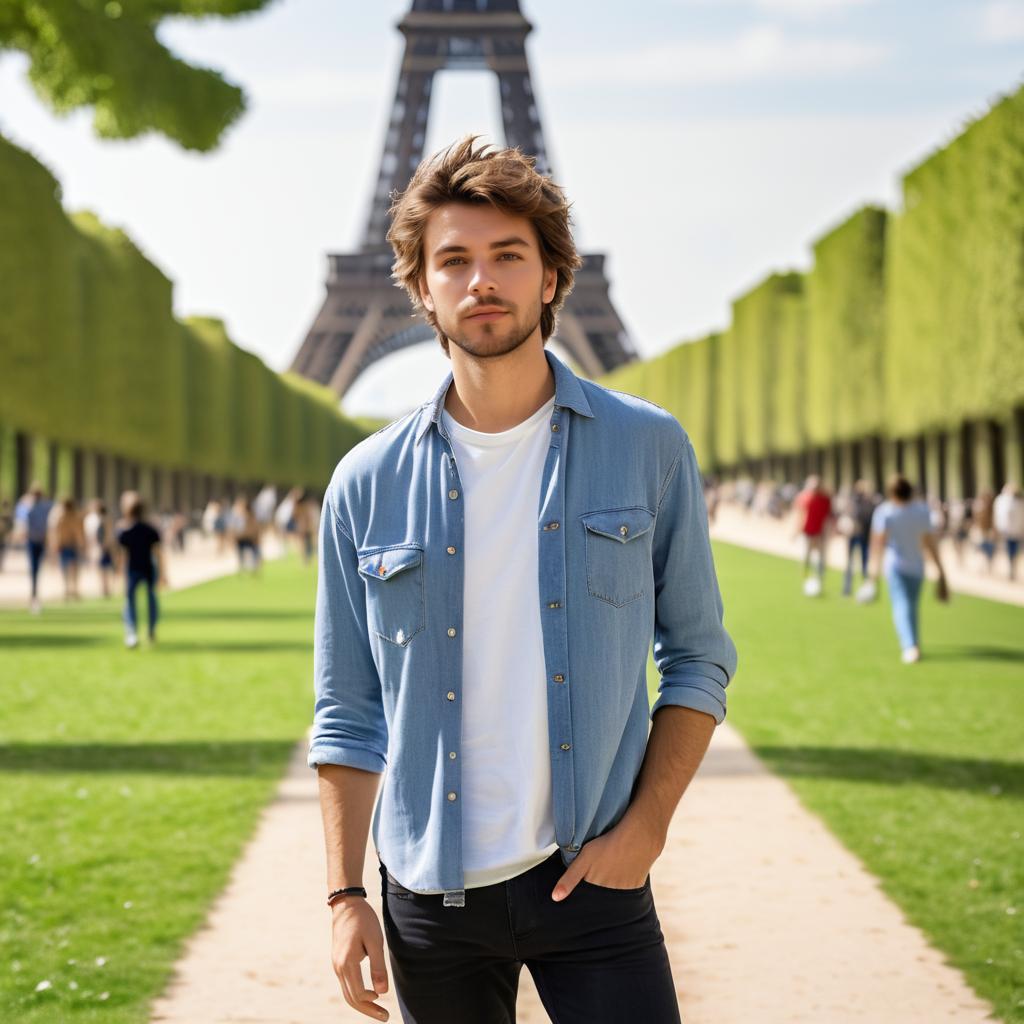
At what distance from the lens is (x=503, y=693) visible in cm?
201

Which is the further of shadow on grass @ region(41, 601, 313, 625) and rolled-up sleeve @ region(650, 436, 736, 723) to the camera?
shadow on grass @ region(41, 601, 313, 625)

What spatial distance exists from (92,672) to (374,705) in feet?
32.8

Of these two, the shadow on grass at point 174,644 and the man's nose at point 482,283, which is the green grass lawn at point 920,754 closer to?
the man's nose at point 482,283

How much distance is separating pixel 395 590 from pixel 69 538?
59.8 ft

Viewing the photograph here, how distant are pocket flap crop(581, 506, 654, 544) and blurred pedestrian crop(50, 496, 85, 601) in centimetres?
1755

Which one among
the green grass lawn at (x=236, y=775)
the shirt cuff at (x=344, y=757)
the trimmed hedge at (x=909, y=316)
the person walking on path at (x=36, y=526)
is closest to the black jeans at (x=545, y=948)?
the shirt cuff at (x=344, y=757)

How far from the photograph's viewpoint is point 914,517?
1138 cm

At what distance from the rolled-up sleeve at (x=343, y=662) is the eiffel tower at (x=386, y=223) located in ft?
186

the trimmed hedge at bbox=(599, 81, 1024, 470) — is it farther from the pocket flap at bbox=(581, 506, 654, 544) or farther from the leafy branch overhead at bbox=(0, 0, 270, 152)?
the pocket flap at bbox=(581, 506, 654, 544)

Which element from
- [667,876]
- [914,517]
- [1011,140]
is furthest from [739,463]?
[667,876]

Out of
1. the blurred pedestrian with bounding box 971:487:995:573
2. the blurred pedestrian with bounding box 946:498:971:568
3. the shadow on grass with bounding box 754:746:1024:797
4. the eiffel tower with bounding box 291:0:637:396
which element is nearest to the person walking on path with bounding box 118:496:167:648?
the shadow on grass with bounding box 754:746:1024:797

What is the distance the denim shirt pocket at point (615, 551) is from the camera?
2.01 m

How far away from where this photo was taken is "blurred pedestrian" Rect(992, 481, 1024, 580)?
69.7 feet

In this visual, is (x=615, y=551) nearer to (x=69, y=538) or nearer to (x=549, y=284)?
(x=549, y=284)
